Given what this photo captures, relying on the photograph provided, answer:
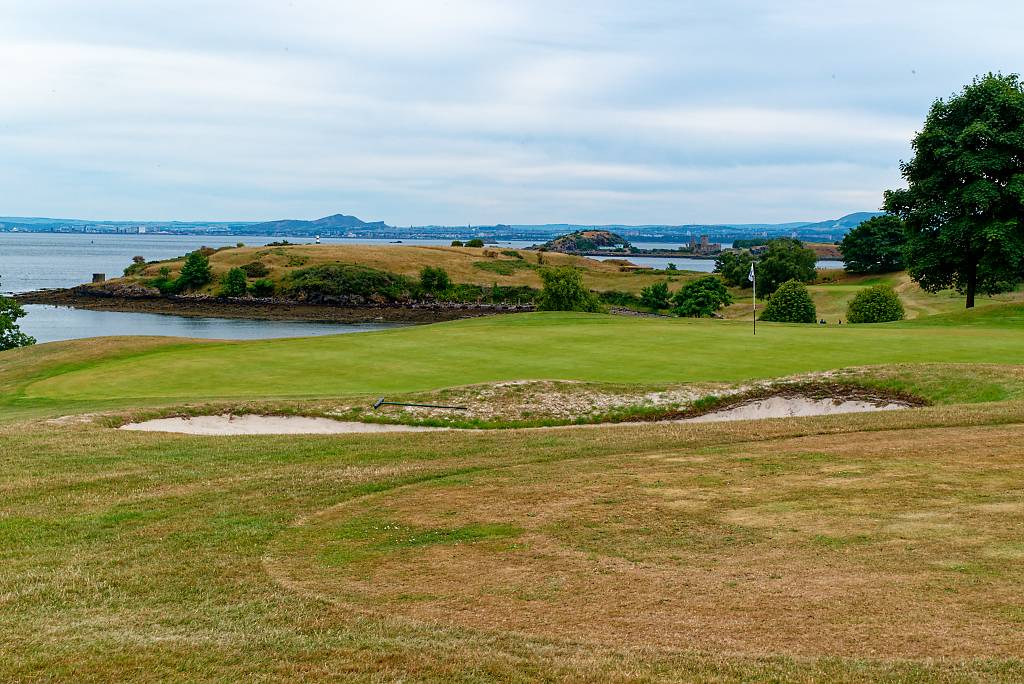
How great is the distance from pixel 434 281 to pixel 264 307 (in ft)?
90.0

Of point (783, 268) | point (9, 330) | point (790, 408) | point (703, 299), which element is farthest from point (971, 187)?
point (9, 330)

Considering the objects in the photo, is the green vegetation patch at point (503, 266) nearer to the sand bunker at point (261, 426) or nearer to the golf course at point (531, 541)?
the golf course at point (531, 541)

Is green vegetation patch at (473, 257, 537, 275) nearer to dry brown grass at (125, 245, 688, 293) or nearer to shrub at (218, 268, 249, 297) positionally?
dry brown grass at (125, 245, 688, 293)

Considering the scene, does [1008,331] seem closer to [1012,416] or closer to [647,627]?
[1012,416]

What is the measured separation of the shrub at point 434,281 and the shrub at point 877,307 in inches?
3267

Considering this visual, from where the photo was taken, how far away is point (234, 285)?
13538cm

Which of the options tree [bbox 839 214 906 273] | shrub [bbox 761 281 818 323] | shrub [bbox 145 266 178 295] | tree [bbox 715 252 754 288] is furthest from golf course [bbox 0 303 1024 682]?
shrub [bbox 145 266 178 295]

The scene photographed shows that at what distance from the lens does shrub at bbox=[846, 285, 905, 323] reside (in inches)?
2474

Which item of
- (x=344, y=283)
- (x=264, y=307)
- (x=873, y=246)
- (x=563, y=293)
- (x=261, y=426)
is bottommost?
(x=261, y=426)

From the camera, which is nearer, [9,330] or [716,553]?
[716,553]

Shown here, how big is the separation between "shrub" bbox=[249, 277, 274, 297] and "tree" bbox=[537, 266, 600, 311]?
58774 millimetres

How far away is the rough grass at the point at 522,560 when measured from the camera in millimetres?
8016

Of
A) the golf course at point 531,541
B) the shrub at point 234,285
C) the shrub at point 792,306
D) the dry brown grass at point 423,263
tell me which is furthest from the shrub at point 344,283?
the golf course at point 531,541

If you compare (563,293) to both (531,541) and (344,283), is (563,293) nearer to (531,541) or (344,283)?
(344,283)
